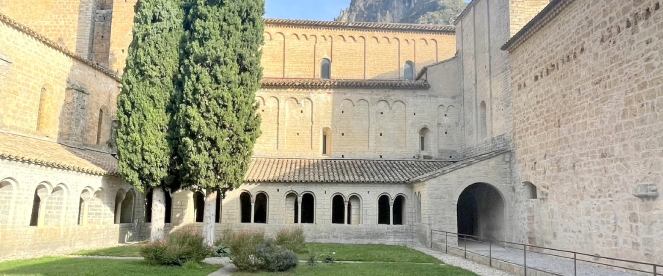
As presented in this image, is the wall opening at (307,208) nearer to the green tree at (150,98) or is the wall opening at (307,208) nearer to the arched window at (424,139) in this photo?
the arched window at (424,139)

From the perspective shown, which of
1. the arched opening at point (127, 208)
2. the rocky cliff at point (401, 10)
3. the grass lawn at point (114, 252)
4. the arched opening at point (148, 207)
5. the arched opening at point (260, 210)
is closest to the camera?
the grass lawn at point (114, 252)

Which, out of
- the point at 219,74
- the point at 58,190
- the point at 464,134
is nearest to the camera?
the point at 58,190

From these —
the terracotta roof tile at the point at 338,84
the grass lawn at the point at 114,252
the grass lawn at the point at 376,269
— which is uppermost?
the terracotta roof tile at the point at 338,84

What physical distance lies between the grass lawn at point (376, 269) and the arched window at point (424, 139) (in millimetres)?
13872

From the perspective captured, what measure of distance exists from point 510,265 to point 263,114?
17.5m

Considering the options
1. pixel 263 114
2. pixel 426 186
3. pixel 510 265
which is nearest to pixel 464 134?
pixel 426 186

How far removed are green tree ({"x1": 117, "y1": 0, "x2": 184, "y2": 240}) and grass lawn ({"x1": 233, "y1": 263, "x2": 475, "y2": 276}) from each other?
8248 mm

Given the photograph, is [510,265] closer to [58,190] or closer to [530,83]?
[530,83]

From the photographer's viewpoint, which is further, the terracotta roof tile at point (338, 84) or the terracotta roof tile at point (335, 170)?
the terracotta roof tile at point (338, 84)

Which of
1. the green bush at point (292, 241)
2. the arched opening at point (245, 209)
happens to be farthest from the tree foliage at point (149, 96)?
the arched opening at point (245, 209)

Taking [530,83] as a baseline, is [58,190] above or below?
below

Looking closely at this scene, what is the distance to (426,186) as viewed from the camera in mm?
20422

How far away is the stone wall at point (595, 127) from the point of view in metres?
11.8

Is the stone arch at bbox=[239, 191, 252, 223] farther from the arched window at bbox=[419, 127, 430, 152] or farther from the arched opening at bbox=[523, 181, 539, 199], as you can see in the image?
the arched opening at bbox=[523, 181, 539, 199]
